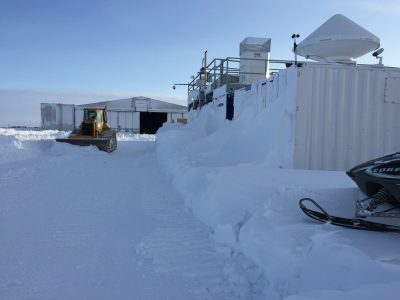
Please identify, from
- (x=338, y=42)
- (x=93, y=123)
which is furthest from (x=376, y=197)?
(x=93, y=123)

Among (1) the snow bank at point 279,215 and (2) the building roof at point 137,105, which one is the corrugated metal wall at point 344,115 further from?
(2) the building roof at point 137,105

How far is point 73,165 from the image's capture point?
43.1 feet

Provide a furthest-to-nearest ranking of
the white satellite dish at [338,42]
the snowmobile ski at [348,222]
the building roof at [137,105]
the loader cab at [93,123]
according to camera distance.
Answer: the building roof at [137,105] → the loader cab at [93,123] → the white satellite dish at [338,42] → the snowmobile ski at [348,222]

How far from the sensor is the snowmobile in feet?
13.7

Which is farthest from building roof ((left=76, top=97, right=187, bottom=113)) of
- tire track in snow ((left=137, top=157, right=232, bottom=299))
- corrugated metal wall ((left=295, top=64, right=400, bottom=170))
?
corrugated metal wall ((left=295, top=64, right=400, bottom=170))

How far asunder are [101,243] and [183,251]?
1.09 metres

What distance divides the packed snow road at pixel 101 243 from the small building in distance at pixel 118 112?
1152 inches

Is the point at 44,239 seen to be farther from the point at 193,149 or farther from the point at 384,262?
the point at 193,149

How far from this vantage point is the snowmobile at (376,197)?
417cm

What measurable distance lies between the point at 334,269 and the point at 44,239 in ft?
12.2

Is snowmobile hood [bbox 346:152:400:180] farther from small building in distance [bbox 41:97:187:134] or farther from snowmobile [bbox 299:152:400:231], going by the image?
small building in distance [bbox 41:97:187:134]

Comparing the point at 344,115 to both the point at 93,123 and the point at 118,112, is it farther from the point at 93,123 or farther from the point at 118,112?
→ the point at 118,112

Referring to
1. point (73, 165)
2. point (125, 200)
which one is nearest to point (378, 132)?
point (125, 200)

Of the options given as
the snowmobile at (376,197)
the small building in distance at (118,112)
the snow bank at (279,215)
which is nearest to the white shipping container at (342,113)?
the snow bank at (279,215)
